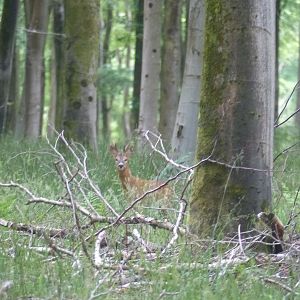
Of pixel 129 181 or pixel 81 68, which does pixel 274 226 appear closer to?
pixel 129 181

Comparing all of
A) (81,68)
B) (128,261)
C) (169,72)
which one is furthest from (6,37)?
(128,261)

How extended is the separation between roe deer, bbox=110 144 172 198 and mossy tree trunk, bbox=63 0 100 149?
6.09 feet

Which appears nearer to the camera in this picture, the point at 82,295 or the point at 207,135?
the point at 82,295

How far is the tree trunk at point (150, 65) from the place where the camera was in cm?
1396

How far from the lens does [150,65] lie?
552 inches

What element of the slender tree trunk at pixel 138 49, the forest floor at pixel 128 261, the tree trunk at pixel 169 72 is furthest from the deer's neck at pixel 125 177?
the slender tree trunk at pixel 138 49

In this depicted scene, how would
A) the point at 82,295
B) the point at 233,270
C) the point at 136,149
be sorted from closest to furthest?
the point at 82,295, the point at 233,270, the point at 136,149

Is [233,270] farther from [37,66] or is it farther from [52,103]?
[52,103]

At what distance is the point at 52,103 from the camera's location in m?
28.4

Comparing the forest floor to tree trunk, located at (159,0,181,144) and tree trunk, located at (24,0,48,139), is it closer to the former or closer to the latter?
tree trunk, located at (159,0,181,144)

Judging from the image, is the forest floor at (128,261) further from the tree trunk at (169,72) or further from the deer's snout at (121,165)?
the tree trunk at (169,72)

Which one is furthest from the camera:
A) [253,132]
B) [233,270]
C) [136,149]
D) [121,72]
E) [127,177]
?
[121,72]

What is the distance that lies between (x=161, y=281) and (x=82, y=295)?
1.50 ft

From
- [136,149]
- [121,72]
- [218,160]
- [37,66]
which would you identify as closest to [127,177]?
[136,149]
